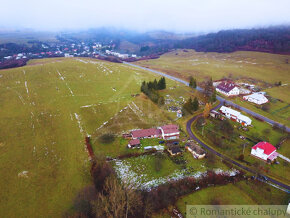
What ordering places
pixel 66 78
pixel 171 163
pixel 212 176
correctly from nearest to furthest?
pixel 212 176 → pixel 171 163 → pixel 66 78

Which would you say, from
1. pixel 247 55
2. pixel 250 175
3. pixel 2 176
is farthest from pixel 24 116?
pixel 247 55

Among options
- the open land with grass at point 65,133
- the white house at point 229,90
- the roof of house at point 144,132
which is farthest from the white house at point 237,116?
the roof of house at point 144,132

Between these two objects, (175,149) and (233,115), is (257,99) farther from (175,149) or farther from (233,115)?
(175,149)

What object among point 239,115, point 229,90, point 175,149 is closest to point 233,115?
point 239,115

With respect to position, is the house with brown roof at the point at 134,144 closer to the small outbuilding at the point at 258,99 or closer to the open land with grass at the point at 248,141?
the open land with grass at the point at 248,141

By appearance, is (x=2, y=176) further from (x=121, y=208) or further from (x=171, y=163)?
(x=171, y=163)

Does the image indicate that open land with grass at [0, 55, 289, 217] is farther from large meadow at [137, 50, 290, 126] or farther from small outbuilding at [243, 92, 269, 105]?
large meadow at [137, 50, 290, 126]

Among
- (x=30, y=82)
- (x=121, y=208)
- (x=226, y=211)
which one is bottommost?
(x=226, y=211)
